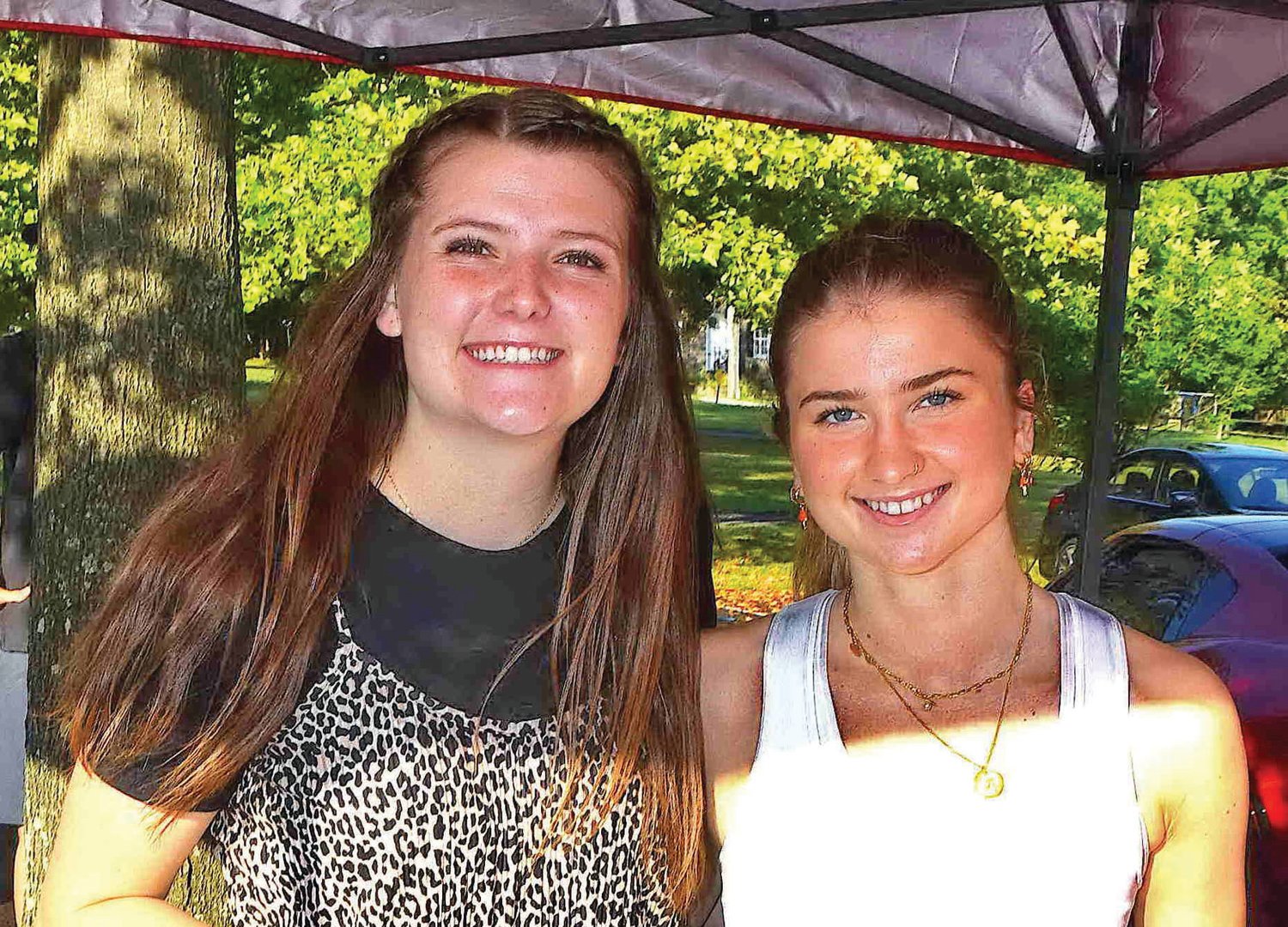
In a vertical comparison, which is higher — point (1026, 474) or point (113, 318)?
point (113, 318)

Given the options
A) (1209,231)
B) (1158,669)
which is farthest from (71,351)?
(1209,231)

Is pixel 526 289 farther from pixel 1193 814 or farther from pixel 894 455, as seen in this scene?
pixel 1193 814

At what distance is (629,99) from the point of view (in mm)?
3186

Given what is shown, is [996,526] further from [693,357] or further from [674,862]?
[693,357]

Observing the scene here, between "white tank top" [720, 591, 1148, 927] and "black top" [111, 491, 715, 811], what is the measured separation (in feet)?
1.17

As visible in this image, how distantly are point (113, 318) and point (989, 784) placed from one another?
233 centimetres

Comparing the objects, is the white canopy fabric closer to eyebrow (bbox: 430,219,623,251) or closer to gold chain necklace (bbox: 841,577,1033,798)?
eyebrow (bbox: 430,219,623,251)

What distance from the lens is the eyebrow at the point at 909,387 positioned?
196 cm

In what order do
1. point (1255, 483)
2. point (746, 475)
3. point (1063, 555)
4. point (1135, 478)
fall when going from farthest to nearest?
point (746, 475), point (1135, 478), point (1255, 483), point (1063, 555)

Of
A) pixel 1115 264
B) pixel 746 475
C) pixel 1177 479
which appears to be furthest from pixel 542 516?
pixel 746 475

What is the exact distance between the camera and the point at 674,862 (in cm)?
194

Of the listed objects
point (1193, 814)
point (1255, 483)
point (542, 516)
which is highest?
point (542, 516)

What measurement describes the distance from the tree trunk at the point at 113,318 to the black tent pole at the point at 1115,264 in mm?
2196

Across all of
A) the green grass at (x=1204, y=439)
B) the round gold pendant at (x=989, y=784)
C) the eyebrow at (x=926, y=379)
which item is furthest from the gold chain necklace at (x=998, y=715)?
the green grass at (x=1204, y=439)
